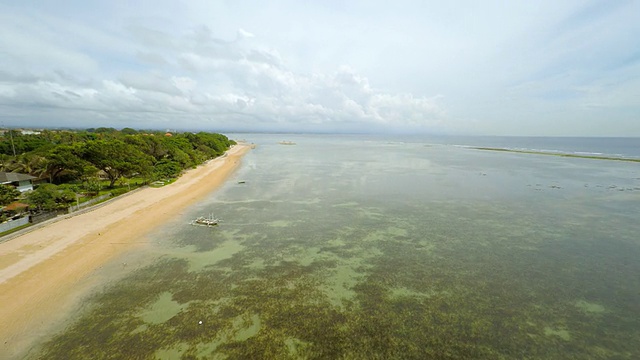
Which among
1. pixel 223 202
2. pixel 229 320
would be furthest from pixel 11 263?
pixel 223 202

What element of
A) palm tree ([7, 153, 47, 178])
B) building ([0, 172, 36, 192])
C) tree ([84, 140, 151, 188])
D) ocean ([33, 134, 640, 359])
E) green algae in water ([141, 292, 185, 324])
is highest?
tree ([84, 140, 151, 188])

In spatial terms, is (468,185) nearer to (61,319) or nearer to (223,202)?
(223,202)

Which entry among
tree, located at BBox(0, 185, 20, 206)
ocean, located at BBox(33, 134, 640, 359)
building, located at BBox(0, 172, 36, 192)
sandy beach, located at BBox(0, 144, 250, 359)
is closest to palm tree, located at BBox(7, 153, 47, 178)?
building, located at BBox(0, 172, 36, 192)

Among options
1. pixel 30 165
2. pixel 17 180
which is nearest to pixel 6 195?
pixel 17 180

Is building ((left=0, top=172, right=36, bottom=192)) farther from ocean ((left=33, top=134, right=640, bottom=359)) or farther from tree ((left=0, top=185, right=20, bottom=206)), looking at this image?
ocean ((left=33, top=134, right=640, bottom=359))

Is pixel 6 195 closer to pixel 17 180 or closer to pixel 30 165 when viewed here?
pixel 17 180

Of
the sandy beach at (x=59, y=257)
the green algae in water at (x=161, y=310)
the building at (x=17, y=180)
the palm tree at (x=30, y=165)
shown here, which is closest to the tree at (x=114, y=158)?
the sandy beach at (x=59, y=257)

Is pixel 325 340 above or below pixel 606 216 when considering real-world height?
below
